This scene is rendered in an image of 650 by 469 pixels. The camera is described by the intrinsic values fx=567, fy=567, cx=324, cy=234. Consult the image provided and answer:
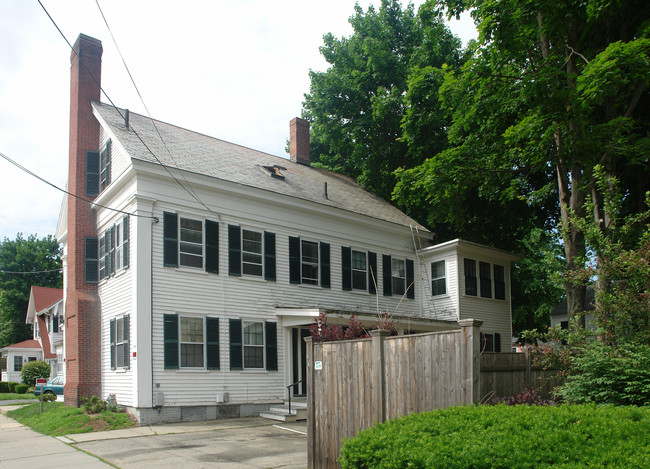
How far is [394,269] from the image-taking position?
75.0 feet

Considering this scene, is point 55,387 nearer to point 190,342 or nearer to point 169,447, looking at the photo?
point 190,342

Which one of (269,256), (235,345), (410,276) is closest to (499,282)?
(410,276)

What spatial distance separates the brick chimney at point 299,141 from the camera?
26.0 m

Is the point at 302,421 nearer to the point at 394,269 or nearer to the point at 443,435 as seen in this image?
the point at 394,269

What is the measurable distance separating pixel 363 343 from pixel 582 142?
9006 millimetres

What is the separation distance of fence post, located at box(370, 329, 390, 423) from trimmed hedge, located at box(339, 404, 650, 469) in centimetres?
123

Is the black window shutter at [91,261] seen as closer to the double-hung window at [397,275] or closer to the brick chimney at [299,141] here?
the brick chimney at [299,141]

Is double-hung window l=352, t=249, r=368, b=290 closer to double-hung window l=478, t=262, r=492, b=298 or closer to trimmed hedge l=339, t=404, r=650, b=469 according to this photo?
double-hung window l=478, t=262, r=492, b=298

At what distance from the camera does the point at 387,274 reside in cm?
2231

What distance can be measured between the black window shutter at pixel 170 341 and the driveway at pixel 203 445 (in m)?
1.63

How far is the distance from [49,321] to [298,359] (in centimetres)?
2915

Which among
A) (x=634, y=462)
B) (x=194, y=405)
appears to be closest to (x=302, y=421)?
(x=194, y=405)

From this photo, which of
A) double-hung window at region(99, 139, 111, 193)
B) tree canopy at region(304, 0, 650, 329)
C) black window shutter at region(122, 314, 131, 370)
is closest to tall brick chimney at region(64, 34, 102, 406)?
double-hung window at region(99, 139, 111, 193)

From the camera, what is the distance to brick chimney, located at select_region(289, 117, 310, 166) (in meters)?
26.0
